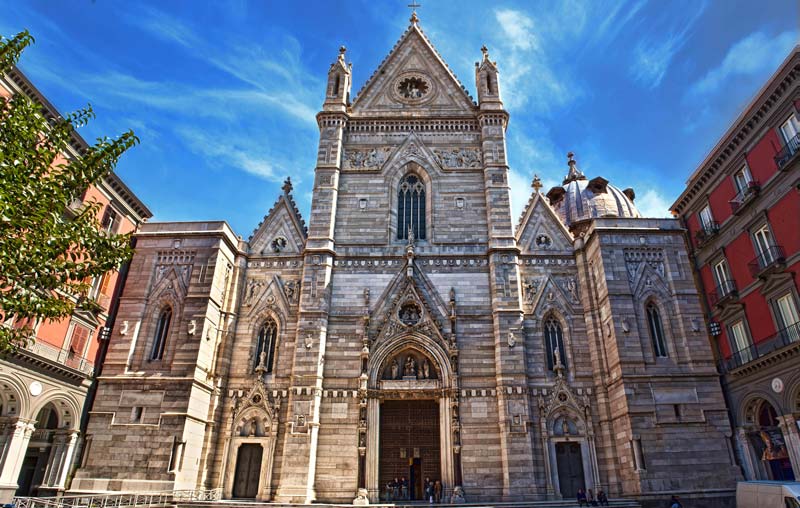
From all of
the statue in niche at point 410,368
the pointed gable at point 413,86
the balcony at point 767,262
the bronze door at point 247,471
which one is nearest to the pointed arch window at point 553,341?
the statue in niche at point 410,368

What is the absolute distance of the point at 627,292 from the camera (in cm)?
2448

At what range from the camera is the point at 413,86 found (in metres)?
33.3

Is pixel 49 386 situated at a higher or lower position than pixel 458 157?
lower

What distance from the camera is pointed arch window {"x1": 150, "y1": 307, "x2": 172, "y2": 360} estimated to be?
24391 millimetres

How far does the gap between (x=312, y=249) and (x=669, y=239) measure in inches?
698

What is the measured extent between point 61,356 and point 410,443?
15378 mm

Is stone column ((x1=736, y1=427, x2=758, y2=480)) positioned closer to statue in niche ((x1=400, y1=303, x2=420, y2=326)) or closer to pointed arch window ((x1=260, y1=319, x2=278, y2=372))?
statue in niche ((x1=400, y1=303, x2=420, y2=326))

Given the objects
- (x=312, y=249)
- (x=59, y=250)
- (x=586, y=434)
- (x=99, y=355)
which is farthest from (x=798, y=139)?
(x=99, y=355)

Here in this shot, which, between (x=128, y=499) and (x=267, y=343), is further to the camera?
(x=267, y=343)

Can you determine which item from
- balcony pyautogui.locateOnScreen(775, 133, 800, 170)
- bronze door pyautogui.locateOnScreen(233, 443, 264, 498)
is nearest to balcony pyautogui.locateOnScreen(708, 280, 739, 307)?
balcony pyautogui.locateOnScreen(775, 133, 800, 170)

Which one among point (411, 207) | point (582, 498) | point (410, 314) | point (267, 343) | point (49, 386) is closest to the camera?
point (582, 498)

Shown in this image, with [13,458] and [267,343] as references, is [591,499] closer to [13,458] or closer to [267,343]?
[267,343]

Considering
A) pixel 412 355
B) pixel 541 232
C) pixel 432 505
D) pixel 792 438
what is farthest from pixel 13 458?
pixel 792 438

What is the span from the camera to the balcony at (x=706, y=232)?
2523 cm
